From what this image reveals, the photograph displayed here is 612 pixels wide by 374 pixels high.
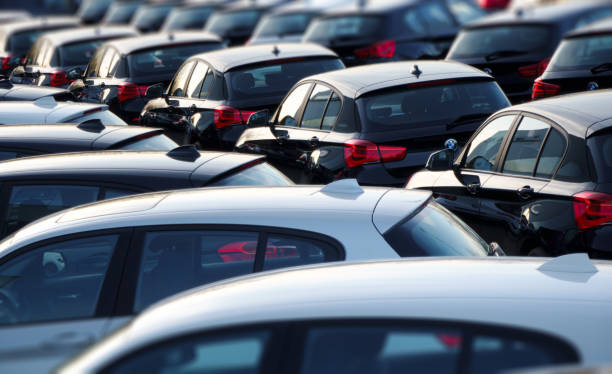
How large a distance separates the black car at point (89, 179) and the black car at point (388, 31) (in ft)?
28.0

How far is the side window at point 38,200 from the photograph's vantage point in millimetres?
5332

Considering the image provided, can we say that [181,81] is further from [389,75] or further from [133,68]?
[389,75]

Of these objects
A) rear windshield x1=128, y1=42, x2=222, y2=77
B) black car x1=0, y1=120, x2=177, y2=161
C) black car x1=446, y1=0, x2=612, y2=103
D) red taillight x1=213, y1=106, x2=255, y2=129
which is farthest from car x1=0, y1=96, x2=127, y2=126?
black car x1=446, y1=0, x2=612, y2=103

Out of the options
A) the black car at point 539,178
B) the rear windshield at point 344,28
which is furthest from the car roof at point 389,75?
the rear windshield at point 344,28

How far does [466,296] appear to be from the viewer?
8.81 feet

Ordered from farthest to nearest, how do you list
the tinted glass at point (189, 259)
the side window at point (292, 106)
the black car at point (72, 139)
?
the side window at point (292, 106) < the black car at point (72, 139) < the tinted glass at point (189, 259)

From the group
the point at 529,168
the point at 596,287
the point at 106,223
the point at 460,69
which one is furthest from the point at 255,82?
the point at 596,287

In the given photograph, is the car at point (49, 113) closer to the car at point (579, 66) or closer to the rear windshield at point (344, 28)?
the car at point (579, 66)

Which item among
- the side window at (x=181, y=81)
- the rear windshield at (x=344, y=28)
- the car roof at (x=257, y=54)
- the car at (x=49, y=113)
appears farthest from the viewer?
the rear windshield at (x=344, y=28)

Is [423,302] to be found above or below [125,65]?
above

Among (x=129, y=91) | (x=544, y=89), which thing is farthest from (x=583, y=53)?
(x=129, y=91)

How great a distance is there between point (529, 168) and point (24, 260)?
10.2 feet

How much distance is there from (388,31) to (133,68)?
4.07 m

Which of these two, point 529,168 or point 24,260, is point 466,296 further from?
point 529,168
